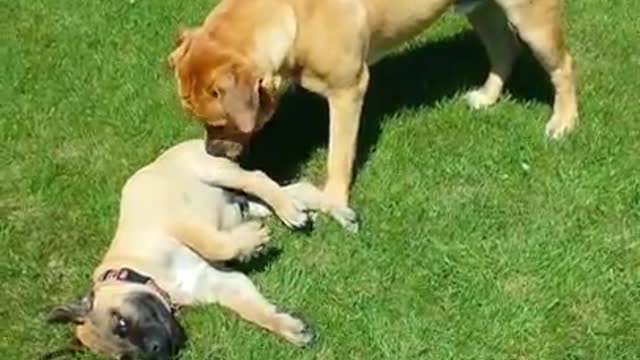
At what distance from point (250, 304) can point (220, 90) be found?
33.8 inches

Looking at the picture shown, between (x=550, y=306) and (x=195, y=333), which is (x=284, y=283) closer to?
(x=195, y=333)

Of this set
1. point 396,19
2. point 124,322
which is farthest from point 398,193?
point 124,322

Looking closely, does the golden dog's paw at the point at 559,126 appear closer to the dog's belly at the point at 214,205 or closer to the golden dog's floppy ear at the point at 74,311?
the dog's belly at the point at 214,205

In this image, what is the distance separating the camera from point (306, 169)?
21.4 feet

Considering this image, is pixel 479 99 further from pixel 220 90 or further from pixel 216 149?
pixel 220 90

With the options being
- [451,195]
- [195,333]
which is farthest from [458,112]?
[195,333]

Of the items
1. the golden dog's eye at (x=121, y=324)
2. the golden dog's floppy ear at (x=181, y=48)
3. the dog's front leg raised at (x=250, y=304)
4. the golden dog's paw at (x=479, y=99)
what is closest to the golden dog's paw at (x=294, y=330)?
the dog's front leg raised at (x=250, y=304)

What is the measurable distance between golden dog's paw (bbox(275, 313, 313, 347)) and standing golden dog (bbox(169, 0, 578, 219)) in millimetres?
789

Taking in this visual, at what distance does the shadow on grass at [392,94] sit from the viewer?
21.8 ft

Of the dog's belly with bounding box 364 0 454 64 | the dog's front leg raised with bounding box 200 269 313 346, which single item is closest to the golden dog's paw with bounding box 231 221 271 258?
the dog's front leg raised with bounding box 200 269 313 346

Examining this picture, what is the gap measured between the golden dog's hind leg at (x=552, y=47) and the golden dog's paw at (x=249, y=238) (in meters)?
1.64

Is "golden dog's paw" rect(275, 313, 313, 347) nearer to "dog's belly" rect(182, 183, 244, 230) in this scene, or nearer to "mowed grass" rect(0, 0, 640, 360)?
"mowed grass" rect(0, 0, 640, 360)

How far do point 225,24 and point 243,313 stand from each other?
48.0 inches

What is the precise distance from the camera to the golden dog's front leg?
6.12 m
